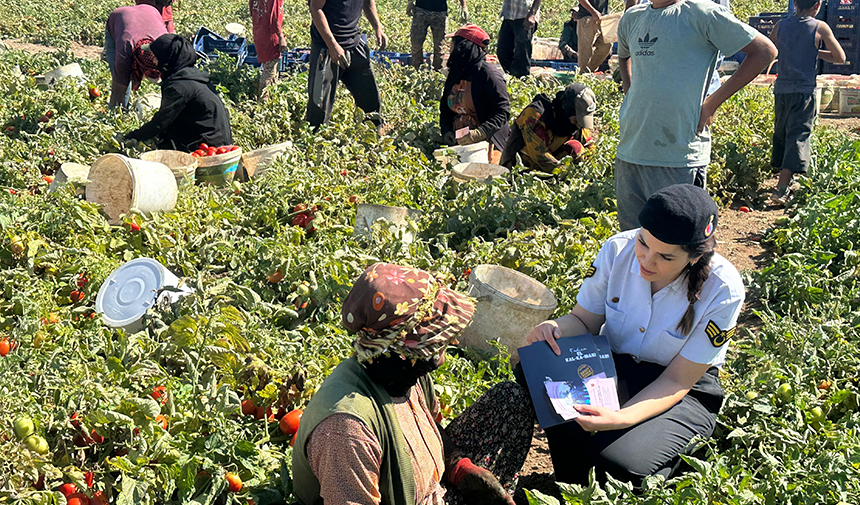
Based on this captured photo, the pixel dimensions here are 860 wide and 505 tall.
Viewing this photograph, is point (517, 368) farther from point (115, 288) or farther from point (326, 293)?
point (115, 288)

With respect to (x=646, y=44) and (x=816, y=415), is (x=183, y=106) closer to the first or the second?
(x=646, y=44)

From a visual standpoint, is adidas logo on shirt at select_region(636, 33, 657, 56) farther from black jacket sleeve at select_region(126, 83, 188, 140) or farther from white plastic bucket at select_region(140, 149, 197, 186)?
black jacket sleeve at select_region(126, 83, 188, 140)

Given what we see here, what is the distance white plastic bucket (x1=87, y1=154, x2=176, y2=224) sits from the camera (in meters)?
4.50

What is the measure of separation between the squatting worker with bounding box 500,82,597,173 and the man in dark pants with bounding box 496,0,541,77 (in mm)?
3416

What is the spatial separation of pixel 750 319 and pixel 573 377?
6.12 ft

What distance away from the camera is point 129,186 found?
4680mm

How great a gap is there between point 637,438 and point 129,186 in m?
3.39

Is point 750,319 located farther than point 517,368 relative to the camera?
Yes

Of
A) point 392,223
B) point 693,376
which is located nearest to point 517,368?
point 693,376

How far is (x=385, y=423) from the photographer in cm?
213

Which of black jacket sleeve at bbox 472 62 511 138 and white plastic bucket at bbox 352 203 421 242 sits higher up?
black jacket sleeve at bbox 472 62 511 138

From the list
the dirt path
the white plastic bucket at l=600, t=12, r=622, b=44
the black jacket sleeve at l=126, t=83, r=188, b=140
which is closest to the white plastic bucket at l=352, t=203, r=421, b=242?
the black jacket sleeve at l=126, t=83, r=188, b=140

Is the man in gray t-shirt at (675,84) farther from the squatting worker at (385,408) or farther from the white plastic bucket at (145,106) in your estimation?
the white plastic bucket at (145,106)

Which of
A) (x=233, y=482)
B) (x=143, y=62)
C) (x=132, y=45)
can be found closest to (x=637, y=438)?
(x=233, y=482)
